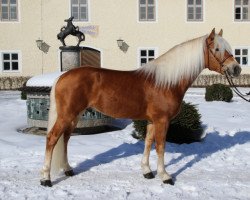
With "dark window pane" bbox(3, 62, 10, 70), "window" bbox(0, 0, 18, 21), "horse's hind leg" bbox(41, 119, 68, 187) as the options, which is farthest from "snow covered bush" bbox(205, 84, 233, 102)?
"window" bbox(0, 0, 18, 21)

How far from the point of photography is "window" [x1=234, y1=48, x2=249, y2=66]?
24.8m

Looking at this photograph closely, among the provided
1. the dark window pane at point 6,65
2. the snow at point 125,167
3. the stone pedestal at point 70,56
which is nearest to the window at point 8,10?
the dark window pane at point 6,65

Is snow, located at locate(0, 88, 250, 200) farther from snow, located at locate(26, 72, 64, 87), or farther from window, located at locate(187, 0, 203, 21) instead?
window, located at locate(187, 0, 203, 21)

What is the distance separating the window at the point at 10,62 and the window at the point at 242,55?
13831 millimetres

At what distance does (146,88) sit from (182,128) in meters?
2.88

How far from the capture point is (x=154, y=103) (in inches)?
212

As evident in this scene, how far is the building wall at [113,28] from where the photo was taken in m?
23.6

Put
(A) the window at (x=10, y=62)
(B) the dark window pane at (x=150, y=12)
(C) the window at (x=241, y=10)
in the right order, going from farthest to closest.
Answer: (C) the window at (x=241, y=10)
(B) the dark window pane at (x=150, y=12)
(A) the window at (x=10, y=62)

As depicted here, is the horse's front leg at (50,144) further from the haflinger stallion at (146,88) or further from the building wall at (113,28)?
the building wall at (113,28)

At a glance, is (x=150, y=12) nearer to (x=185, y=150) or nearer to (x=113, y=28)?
(x=113, y=28)

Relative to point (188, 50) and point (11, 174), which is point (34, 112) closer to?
point (11, 174)

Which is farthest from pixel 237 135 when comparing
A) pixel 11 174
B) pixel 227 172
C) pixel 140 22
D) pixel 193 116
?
pixel 140 22

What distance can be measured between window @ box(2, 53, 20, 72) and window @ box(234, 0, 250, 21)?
14.1 metres

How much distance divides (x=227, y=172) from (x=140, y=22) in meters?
19.0
